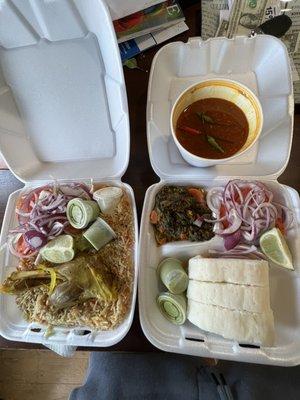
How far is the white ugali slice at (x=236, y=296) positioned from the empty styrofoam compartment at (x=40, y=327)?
0.62ft

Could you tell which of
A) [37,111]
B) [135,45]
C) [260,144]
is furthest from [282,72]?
[37,111]

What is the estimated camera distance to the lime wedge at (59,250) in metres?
0.80

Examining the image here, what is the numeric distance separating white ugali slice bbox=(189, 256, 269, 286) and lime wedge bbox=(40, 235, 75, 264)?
35 centimetres

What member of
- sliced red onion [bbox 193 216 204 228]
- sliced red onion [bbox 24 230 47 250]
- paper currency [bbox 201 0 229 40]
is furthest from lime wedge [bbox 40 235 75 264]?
paper currency [bbox 201 0 229 40]

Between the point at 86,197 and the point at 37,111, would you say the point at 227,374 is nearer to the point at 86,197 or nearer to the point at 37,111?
the point at 86,197

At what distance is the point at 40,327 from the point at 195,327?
42cm

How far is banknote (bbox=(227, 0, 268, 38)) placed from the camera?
0.99 m

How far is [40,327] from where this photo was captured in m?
0.81

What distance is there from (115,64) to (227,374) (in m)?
1.03

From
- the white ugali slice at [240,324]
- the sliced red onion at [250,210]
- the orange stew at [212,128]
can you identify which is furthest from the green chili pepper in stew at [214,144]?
the white ugali slice at [240,324]

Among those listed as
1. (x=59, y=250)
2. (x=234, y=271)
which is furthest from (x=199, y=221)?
(x=59, y=250)

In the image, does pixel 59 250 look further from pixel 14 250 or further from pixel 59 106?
pixel 59 106

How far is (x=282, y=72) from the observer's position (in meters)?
0.92

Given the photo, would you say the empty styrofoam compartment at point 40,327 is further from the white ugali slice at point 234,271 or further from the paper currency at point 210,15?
the paper currency at point 210,15
